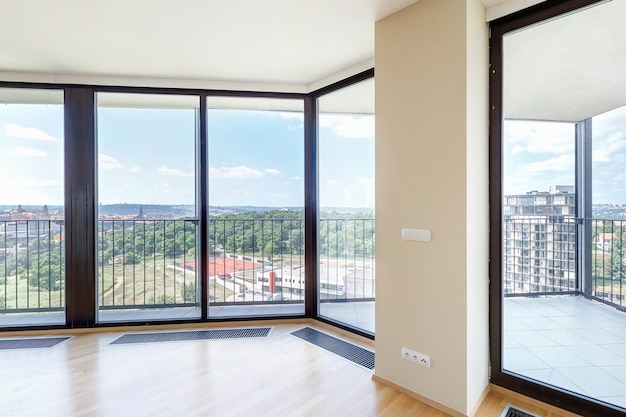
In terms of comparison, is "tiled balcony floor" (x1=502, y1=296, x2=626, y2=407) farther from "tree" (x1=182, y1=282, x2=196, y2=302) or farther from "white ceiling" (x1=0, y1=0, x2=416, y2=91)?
"tree" (x1=182, y1=282, x2=196, y2=302)

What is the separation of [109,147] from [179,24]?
1.75m

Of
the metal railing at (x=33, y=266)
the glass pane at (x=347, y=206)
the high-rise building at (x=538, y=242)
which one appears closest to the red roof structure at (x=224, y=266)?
the glass pane at (x=347, y=206)

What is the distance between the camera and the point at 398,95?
2.07 m

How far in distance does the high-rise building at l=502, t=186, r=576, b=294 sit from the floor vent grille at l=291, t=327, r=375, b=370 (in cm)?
120

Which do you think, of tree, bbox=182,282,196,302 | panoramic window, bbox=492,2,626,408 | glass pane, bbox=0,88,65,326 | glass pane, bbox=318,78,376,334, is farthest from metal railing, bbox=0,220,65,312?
panoramic window, bbox=492,2,626,408

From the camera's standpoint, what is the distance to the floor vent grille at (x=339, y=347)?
8.13 ft

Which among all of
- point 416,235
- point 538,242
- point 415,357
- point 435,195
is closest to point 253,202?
point 416,235

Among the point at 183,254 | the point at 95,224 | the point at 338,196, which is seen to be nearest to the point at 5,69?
the point at 95,224

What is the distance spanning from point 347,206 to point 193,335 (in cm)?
204

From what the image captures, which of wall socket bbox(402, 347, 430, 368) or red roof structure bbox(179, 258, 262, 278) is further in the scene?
red roof structure bbox(179, 258, 262, 278)

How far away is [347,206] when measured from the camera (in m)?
3.11

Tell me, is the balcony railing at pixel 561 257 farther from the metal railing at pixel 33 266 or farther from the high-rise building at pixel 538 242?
the metal railing at pixel 33 266

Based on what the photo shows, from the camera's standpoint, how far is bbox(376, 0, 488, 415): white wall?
1.81 m

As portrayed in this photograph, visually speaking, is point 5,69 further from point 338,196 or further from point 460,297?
→ point 460,297
